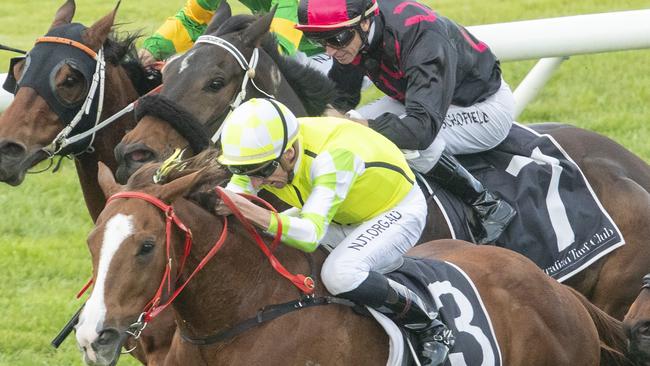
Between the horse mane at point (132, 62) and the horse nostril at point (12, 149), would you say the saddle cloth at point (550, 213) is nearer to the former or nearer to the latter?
the horse mane at point (132, 62)

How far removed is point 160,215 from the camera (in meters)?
4.59

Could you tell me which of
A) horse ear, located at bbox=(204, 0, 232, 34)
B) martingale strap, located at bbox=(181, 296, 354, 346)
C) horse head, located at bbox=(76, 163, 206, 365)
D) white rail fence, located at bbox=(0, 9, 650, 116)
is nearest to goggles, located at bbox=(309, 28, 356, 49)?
horse ear, located at bbox=(204, 0, 232, 34)

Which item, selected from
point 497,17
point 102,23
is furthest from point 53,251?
point 497,17

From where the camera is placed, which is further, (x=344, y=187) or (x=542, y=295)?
(x=542, y=295)

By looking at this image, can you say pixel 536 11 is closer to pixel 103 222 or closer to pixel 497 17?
pixel 497 17

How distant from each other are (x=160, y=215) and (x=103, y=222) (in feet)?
0.64

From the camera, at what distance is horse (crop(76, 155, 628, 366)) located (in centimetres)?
445

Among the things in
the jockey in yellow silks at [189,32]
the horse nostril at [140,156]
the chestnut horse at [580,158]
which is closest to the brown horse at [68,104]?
the chestnut horse at [580,158]

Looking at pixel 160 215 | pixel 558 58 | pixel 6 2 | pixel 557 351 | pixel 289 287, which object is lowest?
pixel 6 2

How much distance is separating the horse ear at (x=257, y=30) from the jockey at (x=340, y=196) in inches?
32.7

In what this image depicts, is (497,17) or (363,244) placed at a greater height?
(363,244)

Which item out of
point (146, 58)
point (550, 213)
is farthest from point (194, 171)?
point (550, 213)

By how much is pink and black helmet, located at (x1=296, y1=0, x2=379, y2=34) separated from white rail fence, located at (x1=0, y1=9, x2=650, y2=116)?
2801 mm

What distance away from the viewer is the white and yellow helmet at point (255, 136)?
191 inches
